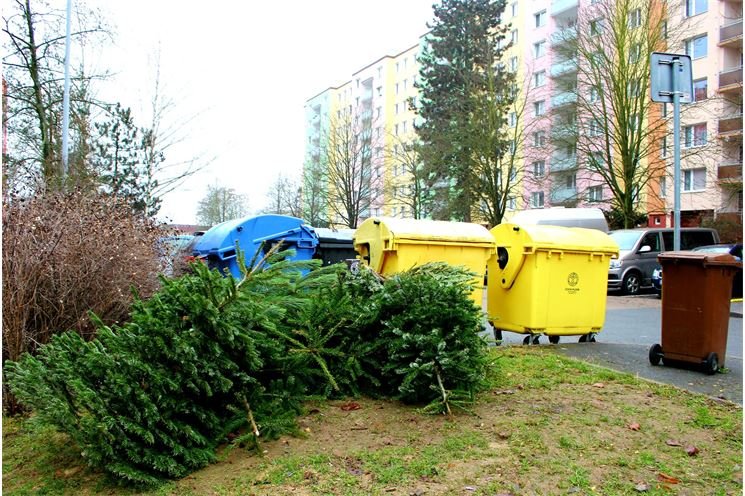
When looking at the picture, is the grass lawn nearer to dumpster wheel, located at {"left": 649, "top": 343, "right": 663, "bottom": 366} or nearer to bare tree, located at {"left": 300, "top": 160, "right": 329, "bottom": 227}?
dumpster wheel, located at {"left": 649, "top": 343, "right": 663, "bottom": 366}

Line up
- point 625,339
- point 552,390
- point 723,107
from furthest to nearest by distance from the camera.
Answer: point 723,107 < point 625,339 < point 552,390

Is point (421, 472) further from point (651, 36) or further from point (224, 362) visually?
point (651, 36)

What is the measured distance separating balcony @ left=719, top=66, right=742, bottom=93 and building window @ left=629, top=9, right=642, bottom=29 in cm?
1152

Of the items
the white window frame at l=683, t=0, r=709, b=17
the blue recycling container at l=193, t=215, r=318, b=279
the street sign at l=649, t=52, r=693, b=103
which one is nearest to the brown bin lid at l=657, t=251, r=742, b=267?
the street sign at l=649, t=52, r=693, b=103

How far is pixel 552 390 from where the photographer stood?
499 centimetres

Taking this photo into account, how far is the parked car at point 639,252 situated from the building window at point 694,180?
17.9 metres

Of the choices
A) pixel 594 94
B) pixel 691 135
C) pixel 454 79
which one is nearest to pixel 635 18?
pixel 594 94

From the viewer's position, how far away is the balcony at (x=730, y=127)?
32.9 m

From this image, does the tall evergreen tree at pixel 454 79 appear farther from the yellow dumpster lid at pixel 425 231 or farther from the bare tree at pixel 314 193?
the yellow dumpster lid at pixel 425 231

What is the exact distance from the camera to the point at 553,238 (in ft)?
24.5

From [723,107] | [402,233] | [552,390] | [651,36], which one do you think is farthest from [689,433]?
[723,107]

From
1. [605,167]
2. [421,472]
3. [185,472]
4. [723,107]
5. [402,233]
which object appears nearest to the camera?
[421,472]

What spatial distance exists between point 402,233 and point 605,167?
78.1 feet

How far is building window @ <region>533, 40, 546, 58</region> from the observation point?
47000 millimetres
